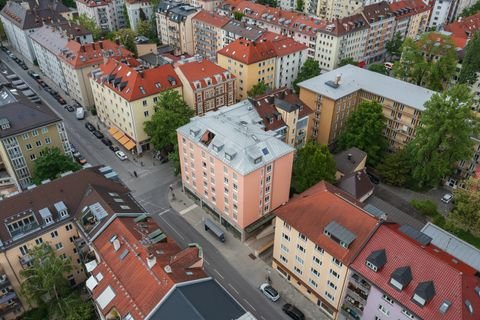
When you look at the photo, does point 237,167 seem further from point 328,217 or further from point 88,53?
point 88,53

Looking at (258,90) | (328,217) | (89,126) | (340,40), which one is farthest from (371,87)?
(89,126)

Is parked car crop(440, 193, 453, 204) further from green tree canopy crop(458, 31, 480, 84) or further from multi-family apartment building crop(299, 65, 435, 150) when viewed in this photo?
green tree canopy crop(458, 31, 480, 84)

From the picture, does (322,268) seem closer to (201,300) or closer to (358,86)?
Answer: (201,300)

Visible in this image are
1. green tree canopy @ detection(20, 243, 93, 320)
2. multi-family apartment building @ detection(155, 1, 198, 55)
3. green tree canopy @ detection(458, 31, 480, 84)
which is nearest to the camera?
green tree canopy @ detection(20, 243, 93, 320)

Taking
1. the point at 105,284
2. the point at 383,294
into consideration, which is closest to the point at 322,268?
the point at 383,294

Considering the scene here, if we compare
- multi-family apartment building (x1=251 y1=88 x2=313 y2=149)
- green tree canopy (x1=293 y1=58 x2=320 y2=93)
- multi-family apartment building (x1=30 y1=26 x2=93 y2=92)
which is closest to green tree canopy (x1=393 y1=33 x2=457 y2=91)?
green tree canopy (x1=293 y1=58 x2=320 y2=93)

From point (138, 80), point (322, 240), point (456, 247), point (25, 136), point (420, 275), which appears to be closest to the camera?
point (420, 275)

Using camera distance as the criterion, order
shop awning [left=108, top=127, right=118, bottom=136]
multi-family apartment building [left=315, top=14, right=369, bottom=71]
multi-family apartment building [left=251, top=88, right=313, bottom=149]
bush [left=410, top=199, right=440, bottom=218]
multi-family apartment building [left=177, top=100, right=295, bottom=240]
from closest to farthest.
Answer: multi-family apartment building [left=177, top=100, right=295, bottom=240]
bush [left=410, top=199, right=440, bottom=218]
multi-family apartment building [left=251, top=88, right=313, bottom=149]
shop awning [left=108, top=127, right=118, bottom=136]
multi-family apartment building [left=315, top=14, right=369, bottom=71]
